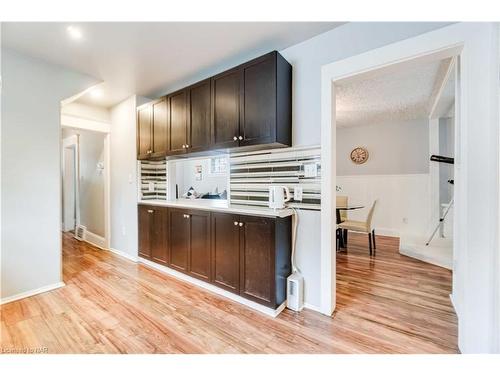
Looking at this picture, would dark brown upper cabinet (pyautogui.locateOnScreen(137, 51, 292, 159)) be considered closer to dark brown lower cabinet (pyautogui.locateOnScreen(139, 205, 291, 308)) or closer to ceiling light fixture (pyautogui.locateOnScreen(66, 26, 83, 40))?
dark brown lower cabinet (pyautogui.locateOnScreen(139, 205, 291, 308))

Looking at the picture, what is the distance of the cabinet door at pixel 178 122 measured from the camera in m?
2.55

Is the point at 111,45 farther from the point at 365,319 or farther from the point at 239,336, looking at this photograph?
the point at 365,319

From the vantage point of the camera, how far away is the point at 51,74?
233 cm

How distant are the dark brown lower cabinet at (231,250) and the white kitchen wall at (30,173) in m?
1.09

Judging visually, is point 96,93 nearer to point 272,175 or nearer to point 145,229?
point 145,229

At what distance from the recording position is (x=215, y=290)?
A: 7.27ft

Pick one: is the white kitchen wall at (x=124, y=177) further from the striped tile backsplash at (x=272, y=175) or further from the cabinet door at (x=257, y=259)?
the cabinet door at (x=257, y=259)

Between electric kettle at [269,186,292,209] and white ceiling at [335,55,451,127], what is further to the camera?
white ceiling at [335,55,451,127]

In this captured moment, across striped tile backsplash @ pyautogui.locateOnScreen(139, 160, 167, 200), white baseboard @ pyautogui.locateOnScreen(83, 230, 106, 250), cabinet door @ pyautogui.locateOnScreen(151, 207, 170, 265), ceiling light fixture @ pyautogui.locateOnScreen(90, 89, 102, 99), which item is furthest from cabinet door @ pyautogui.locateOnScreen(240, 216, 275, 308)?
white baseboard @ pyautogui.locateOnScreen(83, 230, 106, 250)

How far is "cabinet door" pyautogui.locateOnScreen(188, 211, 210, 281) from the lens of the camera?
2.26 metres

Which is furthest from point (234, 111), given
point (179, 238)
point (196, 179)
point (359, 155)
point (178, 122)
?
point (359, 155)

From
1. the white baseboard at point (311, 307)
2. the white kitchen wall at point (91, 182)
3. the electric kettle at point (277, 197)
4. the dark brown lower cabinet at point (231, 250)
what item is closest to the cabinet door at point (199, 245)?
the dark brown lower cabinet at point (231, 250)

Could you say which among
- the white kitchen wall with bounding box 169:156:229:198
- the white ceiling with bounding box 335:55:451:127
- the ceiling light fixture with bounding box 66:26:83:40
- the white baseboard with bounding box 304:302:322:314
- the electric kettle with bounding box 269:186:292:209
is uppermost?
the white ceiling with bounding box 335:55:451:127

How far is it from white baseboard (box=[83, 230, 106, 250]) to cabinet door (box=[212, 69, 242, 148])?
2.94m
